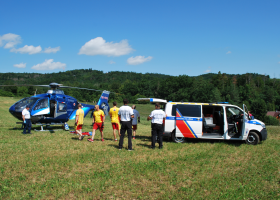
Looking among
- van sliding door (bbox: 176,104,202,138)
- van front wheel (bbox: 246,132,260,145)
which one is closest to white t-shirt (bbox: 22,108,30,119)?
van sliding door (bbox: 176,104,202,138)

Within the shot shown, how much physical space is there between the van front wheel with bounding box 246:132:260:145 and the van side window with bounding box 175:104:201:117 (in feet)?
8.30

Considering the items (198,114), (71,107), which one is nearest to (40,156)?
(198,114)

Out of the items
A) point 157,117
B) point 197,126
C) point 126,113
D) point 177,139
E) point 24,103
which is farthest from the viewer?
point 24,103

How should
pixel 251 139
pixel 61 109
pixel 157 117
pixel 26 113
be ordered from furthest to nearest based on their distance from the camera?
pixel 61 109
pixel 26 113
pixel 251 139
pixel 157 117

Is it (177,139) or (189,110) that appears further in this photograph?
(177,139)

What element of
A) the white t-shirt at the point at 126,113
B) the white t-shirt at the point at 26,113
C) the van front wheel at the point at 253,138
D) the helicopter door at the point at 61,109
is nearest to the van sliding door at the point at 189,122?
the van front wheel at the point at 253,138

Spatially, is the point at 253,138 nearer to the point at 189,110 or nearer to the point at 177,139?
the point at 189,110

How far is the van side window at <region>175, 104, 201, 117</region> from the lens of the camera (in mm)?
9828

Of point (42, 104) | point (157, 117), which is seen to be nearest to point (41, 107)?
point (42, 104)

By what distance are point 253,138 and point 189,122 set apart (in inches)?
118

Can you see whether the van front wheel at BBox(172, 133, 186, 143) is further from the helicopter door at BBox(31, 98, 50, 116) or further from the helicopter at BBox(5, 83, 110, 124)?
the helicopter door at BBox(31, 98, 50, 116)

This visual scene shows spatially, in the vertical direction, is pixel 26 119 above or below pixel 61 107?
below

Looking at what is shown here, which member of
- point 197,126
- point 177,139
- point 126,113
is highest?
point 126,113

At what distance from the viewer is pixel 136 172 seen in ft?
19.4
